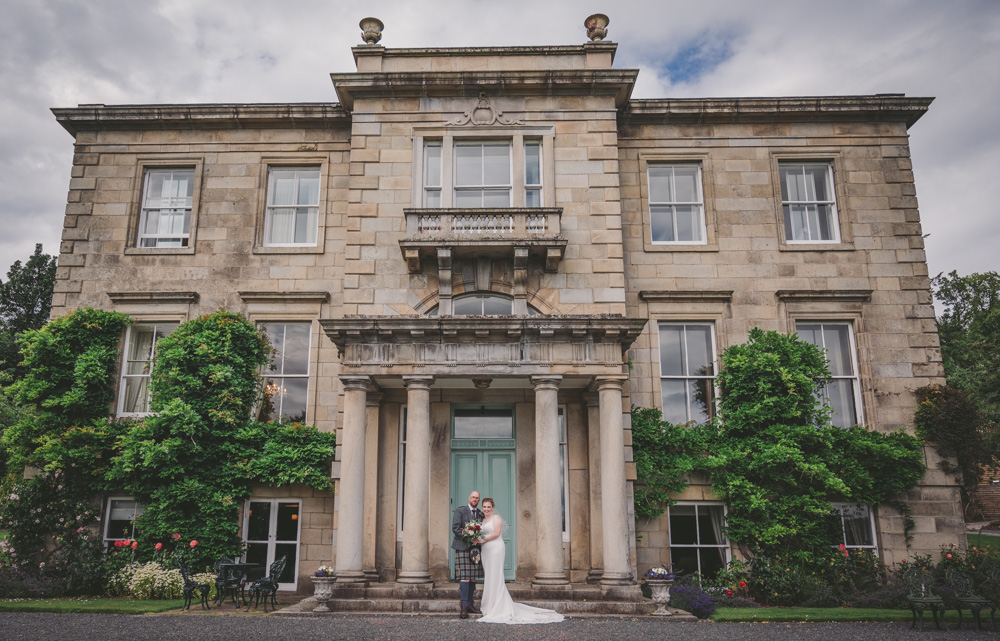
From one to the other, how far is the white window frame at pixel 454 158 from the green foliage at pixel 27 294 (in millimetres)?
27970

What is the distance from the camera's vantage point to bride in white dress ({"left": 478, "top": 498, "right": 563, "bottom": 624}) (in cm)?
1073

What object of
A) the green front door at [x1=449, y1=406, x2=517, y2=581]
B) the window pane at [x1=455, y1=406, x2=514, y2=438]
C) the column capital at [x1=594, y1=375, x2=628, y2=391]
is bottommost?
the green front door at [x1=449, y1=406, x2=517, y2=581]

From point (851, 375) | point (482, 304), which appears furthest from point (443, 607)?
point (851, 375)

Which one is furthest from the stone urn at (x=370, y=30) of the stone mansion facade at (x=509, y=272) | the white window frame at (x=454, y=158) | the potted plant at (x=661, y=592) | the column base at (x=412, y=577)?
the potted plant at (x=661, y=592)

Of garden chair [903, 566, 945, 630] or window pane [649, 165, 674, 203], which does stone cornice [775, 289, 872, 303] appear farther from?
garden chair [903, 566, 945, 630]

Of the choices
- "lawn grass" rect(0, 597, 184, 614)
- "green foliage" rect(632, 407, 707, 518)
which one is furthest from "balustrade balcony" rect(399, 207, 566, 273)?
"lawn grass" rect(0, 597, 184, 614)

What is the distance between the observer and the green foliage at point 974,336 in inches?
1163

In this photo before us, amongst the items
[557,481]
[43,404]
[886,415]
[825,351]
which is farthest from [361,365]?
[886,415]

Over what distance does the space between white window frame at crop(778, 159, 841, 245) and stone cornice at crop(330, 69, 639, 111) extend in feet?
15.7

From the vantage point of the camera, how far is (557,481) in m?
12.3

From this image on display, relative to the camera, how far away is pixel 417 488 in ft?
40.3

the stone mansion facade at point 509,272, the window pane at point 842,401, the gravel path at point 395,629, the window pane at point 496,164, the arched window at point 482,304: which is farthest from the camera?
the window pane at point 842,401

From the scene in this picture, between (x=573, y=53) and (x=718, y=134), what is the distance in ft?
14.0

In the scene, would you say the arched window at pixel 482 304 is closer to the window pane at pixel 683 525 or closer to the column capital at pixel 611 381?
the column capital at pixel 611 381
